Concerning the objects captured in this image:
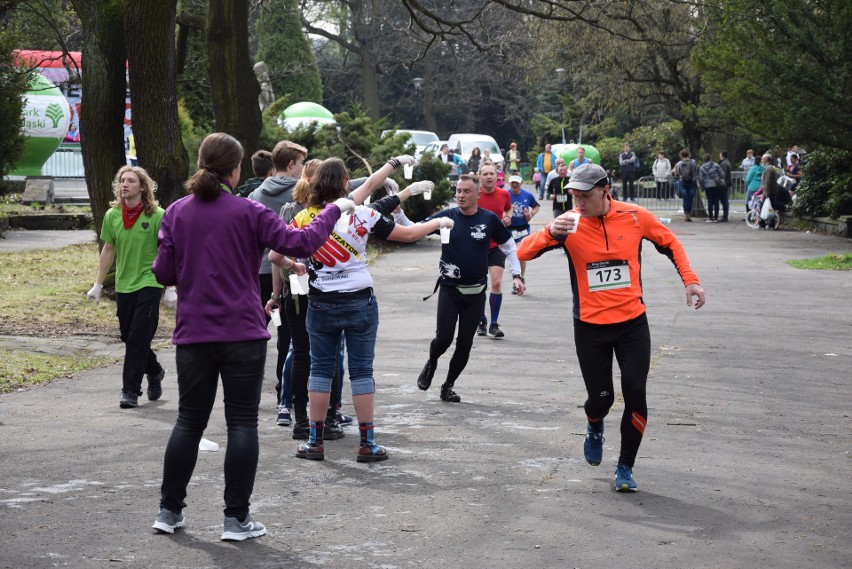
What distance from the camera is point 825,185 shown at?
94.6 feet

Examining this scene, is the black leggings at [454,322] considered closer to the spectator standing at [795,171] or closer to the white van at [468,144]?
the spectator standing at [795,171]

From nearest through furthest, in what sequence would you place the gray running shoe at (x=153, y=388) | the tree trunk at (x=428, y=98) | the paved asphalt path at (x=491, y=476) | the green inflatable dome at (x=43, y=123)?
the paved asphalt path at (x=491, y=476), the gray running shoe at (x=153, y=388), the green inflatable dome at (x=43, y=123), the tree trunk at (x=428, y=98)

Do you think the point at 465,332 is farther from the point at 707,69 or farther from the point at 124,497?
the point at 707,69

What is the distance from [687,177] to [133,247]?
24.5 m

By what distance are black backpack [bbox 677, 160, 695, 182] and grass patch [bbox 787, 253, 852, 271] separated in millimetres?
9997

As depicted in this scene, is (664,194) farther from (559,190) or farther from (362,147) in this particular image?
(559,190)

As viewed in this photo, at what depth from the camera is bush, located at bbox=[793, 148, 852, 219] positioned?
27703mm

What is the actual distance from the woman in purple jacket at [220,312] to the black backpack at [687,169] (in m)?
27.1

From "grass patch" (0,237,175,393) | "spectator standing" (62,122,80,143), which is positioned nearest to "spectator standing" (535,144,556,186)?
"spectator standing" (62,122,80,143)

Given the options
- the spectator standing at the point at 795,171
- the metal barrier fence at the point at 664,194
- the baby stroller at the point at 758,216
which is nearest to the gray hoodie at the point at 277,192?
the baby stroller at the point at 758,216

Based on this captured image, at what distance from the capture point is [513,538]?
573 centimetres

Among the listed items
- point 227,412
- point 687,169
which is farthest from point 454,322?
point 687,169

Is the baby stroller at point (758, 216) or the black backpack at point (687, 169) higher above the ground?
the black backpack at point (687, 169)

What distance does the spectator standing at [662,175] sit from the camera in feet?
129
